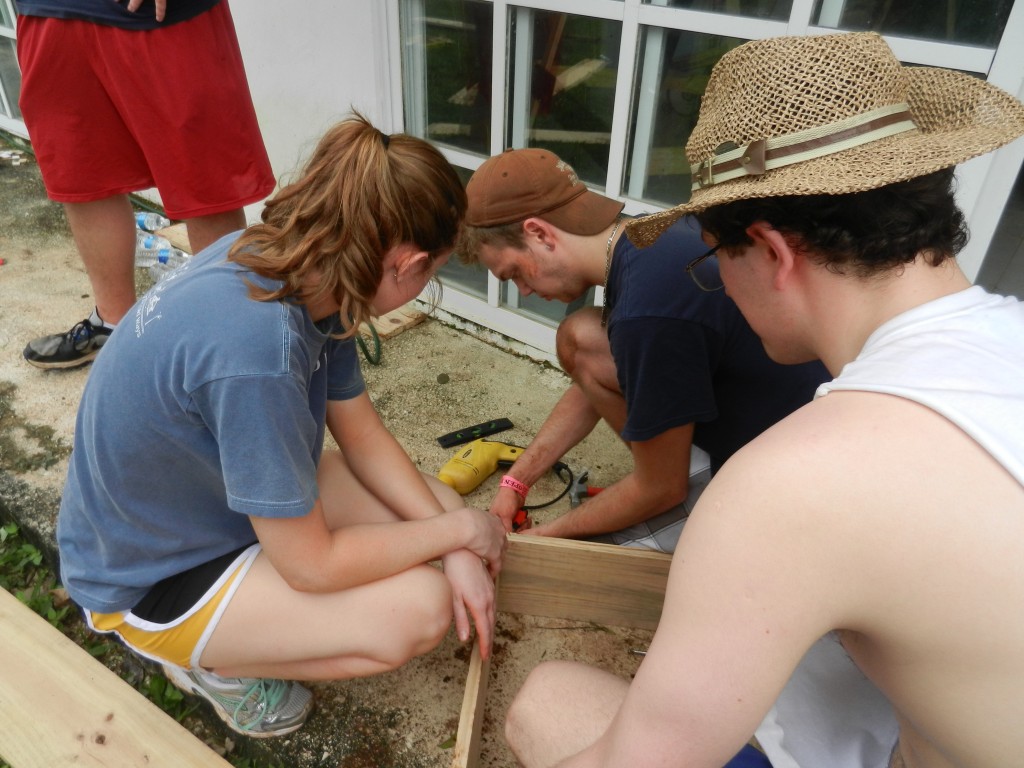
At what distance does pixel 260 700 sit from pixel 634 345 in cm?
117

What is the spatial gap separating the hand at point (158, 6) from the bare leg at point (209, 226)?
2.14 feet

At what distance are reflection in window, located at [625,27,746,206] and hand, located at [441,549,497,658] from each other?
1389 mm

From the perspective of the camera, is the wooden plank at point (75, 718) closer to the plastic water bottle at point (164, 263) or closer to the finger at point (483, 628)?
the finger at point (483, 628)

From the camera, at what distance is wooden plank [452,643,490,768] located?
4.38ft

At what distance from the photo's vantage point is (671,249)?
1.56 m

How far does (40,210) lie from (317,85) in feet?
7.65

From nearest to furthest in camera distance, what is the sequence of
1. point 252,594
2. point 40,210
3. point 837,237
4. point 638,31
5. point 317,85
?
point 837,237
point 252,594
point 638,31
point 317,85
point 40,210

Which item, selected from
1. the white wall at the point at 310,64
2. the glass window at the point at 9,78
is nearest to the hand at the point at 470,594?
the white wall at the point at 310,64

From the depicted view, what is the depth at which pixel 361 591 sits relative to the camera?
1491 millimetres

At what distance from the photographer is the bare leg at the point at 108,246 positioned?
8.48 ft

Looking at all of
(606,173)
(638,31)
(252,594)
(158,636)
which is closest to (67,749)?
(158,636)

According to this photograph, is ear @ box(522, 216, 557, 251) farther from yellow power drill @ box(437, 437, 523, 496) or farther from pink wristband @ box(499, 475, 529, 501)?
yellow power drill @ box(437, 437, 523, 496)

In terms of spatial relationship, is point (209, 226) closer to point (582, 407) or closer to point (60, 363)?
point (60, 363)

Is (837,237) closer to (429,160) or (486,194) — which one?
(429,160)
